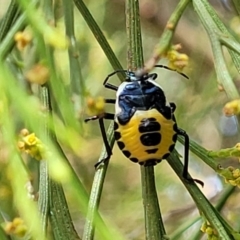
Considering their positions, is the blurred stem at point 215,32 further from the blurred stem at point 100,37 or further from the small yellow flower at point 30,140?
the small yellow flower at point 30,140

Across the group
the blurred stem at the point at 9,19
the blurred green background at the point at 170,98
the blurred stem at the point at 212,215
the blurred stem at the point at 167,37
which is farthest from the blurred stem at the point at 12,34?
the blurred green background at the point at 170,98

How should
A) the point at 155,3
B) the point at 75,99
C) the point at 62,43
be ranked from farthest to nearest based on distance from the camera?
the point at 155,3 < the point at 75,99 < the point at 62,43

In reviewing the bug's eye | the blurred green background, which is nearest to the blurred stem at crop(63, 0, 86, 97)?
the bug's eye

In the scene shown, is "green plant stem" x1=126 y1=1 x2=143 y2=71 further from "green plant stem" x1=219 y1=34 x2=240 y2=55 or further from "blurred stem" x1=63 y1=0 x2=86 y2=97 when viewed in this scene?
"blurred stem" x1=63 y1=0 x2=86 y2=97

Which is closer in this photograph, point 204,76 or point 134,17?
point 134,17

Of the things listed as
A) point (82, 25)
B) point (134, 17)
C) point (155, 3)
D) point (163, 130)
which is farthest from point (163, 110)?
point (155, 3)

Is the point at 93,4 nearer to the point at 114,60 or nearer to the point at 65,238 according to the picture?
the point at 114,60

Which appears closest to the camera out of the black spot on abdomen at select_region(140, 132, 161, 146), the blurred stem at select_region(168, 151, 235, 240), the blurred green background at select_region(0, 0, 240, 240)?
the blurred stem at select_region(168, 151, 235, 240)
